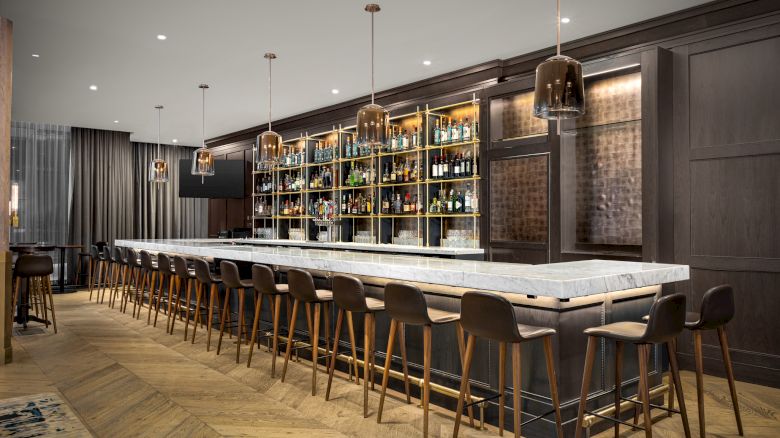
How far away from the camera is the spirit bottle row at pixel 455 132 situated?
21.0 ft

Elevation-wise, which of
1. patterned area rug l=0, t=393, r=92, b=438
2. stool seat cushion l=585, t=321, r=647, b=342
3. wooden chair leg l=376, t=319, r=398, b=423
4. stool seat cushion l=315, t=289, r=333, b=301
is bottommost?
patterned area rug l=0, t=393, r=92, b=438

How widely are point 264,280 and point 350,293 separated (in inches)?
46.3

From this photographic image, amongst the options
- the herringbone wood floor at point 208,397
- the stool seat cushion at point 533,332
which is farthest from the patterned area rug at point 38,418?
the stool seat cushion at point 533,332

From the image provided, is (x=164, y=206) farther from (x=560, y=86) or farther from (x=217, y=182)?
(x=560, y=86)

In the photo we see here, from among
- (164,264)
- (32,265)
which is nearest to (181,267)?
(164,264)

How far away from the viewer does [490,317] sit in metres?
2.70

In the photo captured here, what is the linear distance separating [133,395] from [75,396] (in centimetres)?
43

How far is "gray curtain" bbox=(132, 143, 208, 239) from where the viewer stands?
11617 millimetres

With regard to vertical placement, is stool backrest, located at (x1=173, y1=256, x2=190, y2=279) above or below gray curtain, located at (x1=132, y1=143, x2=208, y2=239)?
below

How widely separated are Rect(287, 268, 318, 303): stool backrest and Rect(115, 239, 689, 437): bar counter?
323 mm

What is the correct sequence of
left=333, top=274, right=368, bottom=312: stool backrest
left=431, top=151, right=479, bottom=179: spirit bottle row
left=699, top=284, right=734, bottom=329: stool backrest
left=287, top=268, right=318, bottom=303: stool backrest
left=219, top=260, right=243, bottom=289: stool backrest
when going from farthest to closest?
1. left=431, top=151, right=479, bottom=179: spirit bottle row
2. left=219, top=260, right=243, bottom=289: stool backrest
3. left=287, top=268, right=318, bottom=303: stool backrest
4. left=333, top=274, right=368, bottom=312: stool backrest
5. left=699, top=284, right=734, bottom=329: stool backrest

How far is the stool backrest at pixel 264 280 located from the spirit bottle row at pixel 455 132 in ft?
10.0

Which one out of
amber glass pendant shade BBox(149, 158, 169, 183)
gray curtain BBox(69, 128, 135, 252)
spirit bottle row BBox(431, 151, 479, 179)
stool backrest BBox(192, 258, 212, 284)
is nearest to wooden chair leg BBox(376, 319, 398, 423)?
stool backrest BBox(192, 258, 212, 284)

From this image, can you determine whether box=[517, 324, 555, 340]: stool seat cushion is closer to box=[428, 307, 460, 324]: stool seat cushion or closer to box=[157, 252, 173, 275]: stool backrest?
box=[428, 307, 460, 324]: stool seat cushion
